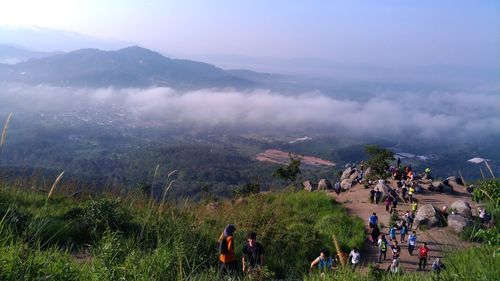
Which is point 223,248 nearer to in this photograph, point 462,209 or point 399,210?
point 462,209

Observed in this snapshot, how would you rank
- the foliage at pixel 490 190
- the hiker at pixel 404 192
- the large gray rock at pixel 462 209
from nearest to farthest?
the foliage at pixel 490 190
the large gray rock at pixel 462 209
the hiker at pixel 404 192

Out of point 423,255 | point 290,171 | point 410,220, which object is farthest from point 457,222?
point 290,171

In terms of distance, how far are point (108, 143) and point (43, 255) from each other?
124 meters

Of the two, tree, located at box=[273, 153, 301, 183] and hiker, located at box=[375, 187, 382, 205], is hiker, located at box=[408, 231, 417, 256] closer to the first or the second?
hiker, located at box=[375, 187, 382, 205]


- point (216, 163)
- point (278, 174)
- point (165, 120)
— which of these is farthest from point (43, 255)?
point (165, 120)

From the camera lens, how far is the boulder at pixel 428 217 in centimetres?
1493

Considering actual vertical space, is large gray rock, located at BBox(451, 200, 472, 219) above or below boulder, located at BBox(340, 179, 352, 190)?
above

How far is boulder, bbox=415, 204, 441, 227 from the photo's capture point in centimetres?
1493

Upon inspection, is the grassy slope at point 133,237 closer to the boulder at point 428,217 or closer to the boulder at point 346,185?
the boulder at point 428,217

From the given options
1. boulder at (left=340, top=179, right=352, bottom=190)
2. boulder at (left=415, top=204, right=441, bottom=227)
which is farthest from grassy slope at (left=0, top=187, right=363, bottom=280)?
boulder at (left=340, top=179, right=352, bottom=190)

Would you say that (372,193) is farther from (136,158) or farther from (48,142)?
(48,142)

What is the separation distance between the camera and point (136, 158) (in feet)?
321

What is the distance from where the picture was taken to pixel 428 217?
15.2 meters

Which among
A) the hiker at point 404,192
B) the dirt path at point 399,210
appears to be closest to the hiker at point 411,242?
the dirt path at point 399,210
